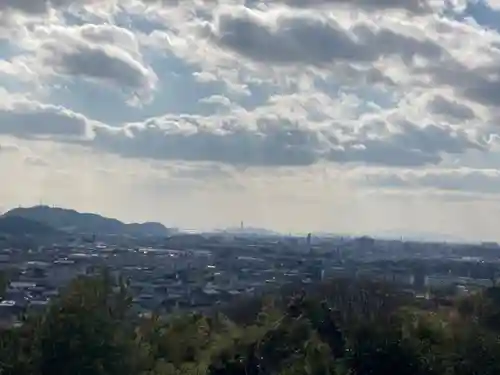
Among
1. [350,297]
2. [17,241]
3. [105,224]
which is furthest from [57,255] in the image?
[105,224]

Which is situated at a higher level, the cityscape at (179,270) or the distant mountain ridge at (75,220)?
the distant mountain ridge at (75,220)

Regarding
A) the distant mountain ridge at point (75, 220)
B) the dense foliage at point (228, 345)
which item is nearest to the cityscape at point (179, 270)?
the distant mountain ridge at point (75, 220)

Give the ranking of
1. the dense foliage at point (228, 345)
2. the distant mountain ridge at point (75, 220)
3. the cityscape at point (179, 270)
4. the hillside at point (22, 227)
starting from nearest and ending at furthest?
the dense foliage at point (228, 345) < the cityscape at point (179, 270) < the hillside at point (22, 227) < the distant mountain ridge at point (75, 220)

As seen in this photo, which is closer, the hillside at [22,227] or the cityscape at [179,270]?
the cityscape at [179,270]

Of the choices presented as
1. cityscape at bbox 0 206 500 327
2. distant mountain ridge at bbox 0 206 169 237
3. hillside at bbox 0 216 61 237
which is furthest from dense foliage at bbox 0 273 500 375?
distant mountain ridge at bbox 0 206 169 237

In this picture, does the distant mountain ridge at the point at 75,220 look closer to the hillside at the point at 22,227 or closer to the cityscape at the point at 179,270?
the cityscape at the point at 179,270

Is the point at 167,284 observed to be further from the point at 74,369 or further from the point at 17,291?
the point at 74,369

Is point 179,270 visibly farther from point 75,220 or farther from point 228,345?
point 75,220

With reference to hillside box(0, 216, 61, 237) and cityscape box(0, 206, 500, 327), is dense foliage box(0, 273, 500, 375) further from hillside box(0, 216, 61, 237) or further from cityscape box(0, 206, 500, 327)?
hillside box(0, 216, 61, 237)

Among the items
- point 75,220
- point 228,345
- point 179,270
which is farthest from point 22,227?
point 228,345

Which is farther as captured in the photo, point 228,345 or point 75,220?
point 75,220
